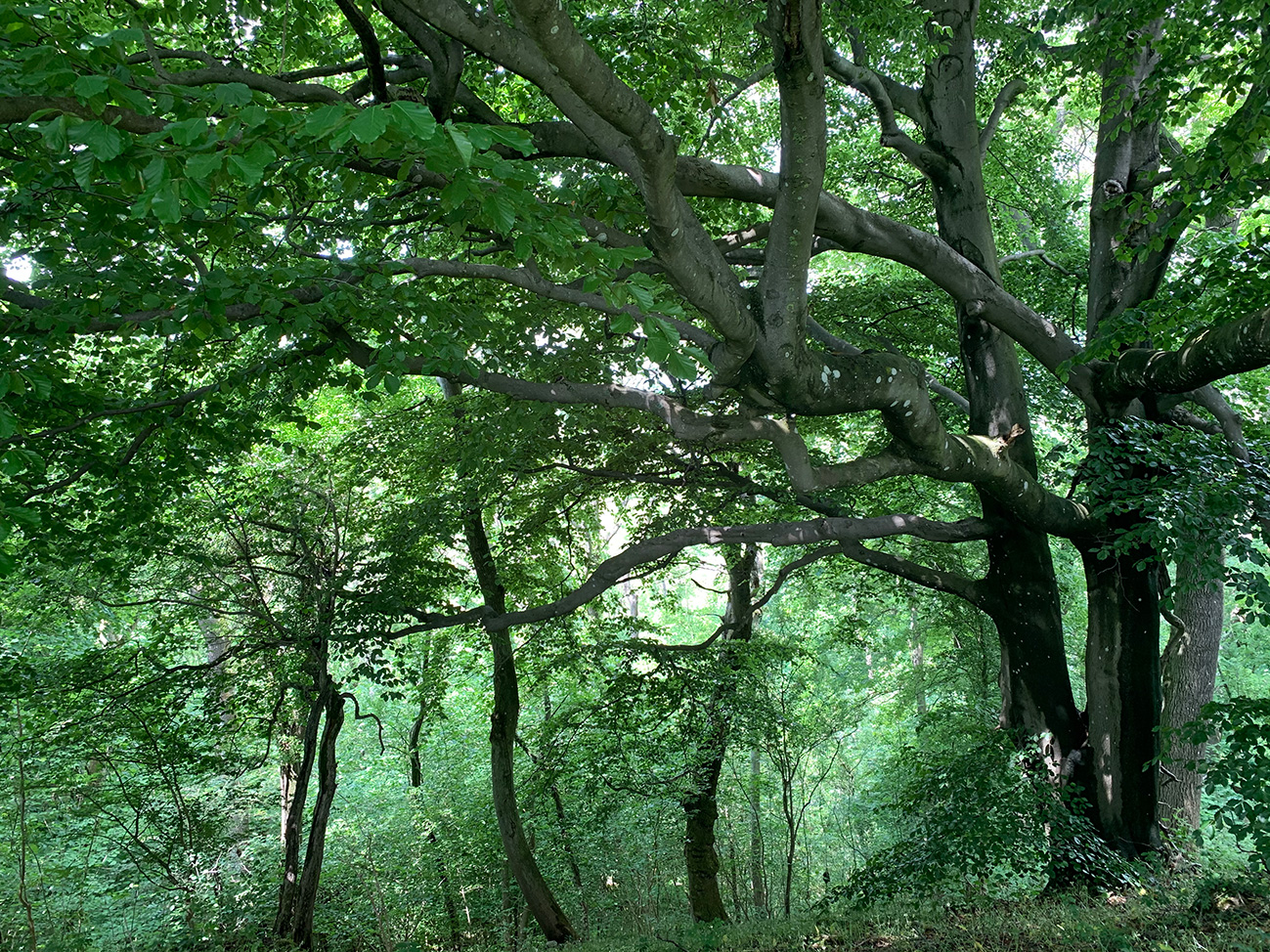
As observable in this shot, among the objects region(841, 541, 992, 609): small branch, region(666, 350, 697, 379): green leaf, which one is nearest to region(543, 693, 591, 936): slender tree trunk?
region(841, 541, 992, 609): small branch

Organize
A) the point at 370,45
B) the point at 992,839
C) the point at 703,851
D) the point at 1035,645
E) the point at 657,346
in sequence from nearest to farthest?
the point at 657,346 → the point at 370,45 → the point at 992,839 → the point at 1035,645 → the point at 703,851

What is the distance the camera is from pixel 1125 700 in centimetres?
720

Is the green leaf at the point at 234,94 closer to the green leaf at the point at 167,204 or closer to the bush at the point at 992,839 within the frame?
the green leaf at the point at 167,204

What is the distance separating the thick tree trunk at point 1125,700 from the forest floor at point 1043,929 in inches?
33.7

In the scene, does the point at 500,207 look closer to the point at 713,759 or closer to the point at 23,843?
the point at 23,843

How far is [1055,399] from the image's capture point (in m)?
10.4

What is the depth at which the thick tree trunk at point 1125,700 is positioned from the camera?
7062 mm

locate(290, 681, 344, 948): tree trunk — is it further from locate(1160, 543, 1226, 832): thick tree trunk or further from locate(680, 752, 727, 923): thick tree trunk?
locate(1160, 543, 1226, 832): thick tree trunk

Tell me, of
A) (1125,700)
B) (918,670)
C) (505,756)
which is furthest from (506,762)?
(918,670)

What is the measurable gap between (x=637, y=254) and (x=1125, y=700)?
248 inches

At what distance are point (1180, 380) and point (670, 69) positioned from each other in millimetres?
4869

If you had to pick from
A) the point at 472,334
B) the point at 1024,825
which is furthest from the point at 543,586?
the point at 1024,825

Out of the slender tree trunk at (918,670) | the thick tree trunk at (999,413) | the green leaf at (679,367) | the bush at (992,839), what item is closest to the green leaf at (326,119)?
the green leaf at (679,367)

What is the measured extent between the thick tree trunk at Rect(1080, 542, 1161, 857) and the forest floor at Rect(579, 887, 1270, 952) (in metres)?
0.86
